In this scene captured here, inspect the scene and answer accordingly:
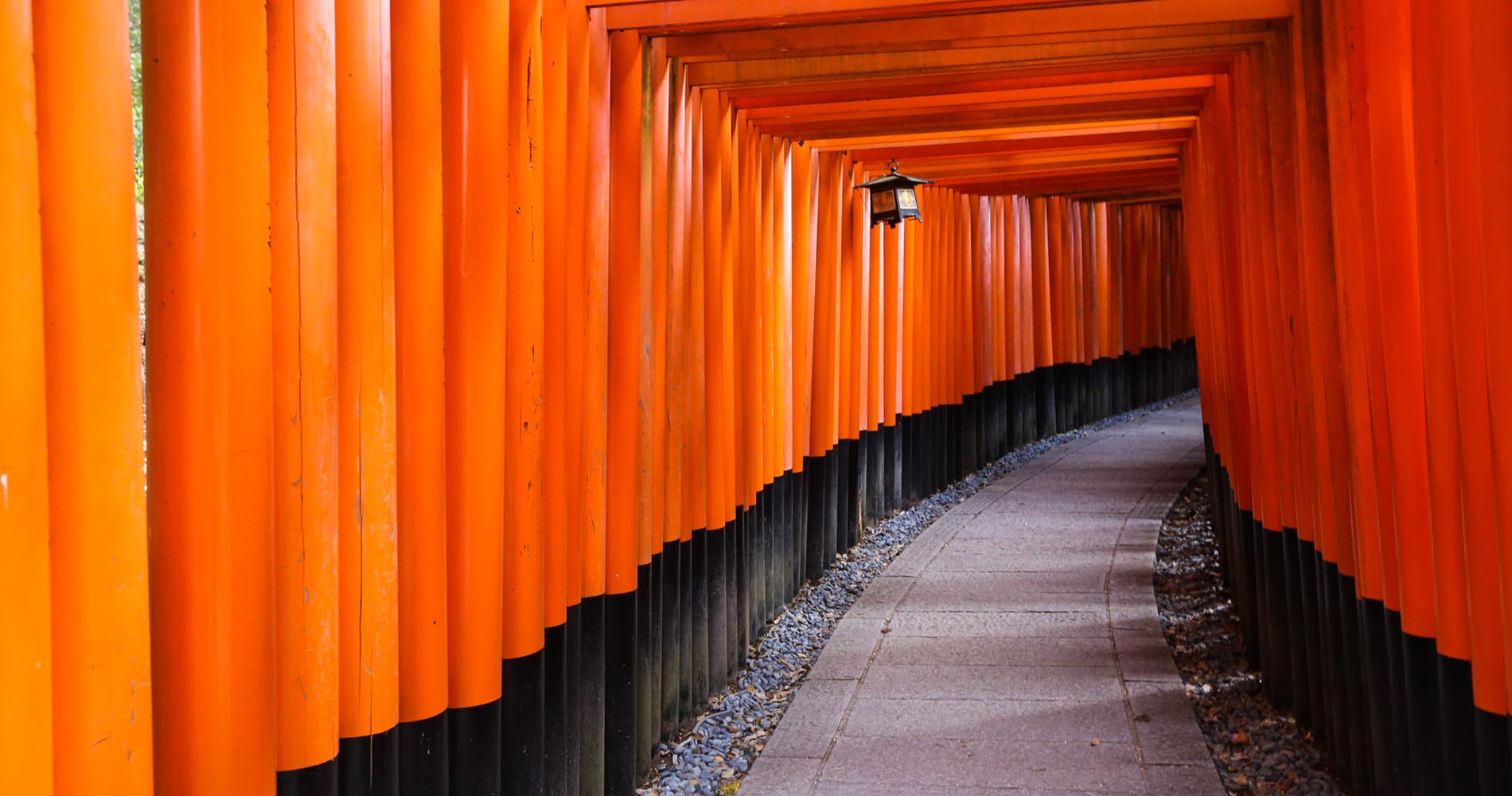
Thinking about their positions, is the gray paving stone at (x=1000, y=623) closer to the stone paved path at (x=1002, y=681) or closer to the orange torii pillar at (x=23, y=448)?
the stone paved path at (x=1002, y=681)

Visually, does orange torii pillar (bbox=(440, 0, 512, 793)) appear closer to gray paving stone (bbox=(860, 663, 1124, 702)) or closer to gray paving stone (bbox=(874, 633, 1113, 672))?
gray paving stone (bbox=(860, 663, 1124, 702))

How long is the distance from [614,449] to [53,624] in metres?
3.01

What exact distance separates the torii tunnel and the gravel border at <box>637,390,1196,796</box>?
0.17m

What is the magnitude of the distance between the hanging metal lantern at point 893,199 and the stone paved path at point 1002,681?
2.44 metres

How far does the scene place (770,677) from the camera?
6.83 meters

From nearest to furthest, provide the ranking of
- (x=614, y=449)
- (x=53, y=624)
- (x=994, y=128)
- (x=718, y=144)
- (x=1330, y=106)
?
(x=53, y=624), (x=1330, y=106), (x=614, y=449), (x=718, y=144), (x=994, y=128)

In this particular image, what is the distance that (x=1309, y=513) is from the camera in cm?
531

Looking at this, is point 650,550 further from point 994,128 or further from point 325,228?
point 994,128

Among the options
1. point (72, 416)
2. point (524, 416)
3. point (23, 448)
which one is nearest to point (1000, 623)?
point (524, 416)

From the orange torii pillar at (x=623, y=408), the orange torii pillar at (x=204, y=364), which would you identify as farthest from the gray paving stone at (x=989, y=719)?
the orange torii pillar at (x=204, y=364)

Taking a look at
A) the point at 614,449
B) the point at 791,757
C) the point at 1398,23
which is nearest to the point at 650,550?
the point at 614,449

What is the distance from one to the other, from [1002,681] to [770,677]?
4.08ft

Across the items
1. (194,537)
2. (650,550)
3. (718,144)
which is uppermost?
(718,144)

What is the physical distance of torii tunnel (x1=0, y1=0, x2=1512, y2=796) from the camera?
208 cm
